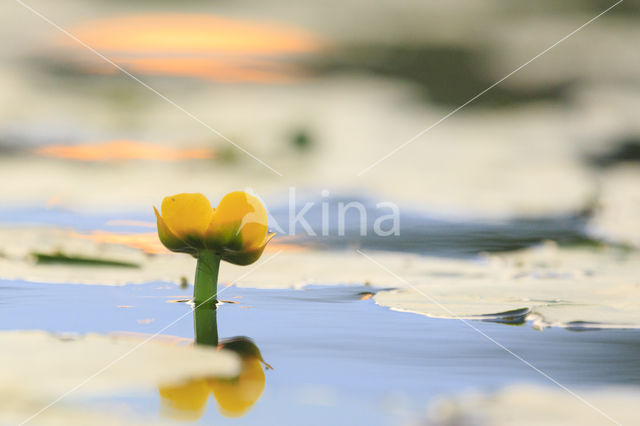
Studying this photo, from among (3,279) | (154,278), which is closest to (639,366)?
(154,278)

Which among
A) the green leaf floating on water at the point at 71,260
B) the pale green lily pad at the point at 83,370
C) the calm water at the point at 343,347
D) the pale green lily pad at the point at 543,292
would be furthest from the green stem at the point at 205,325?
the green leaf floating on water at the point at 71,260

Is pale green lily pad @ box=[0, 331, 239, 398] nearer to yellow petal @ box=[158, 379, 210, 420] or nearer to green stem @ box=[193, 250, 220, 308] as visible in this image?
yellow petal @ box=[158, 379, 210, 420]

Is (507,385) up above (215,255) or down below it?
below

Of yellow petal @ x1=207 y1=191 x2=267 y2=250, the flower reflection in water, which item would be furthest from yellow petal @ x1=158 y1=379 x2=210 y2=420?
yellow petal @ x1=207 y1=191 x2=267 y2=250

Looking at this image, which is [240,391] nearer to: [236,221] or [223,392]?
[223,392]

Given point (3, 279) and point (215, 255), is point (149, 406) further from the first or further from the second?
point (3, 279)

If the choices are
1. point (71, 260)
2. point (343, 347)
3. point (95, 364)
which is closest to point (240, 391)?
point (95, 364)
